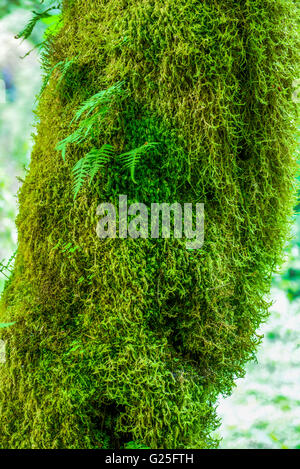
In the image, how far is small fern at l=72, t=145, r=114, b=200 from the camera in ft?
4.34

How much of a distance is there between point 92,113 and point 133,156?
0.31 m

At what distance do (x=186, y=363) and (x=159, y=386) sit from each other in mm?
197

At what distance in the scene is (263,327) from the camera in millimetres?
2973

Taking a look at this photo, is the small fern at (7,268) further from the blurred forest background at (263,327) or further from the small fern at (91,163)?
the small fern at (91,163)

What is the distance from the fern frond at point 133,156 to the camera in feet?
4.30

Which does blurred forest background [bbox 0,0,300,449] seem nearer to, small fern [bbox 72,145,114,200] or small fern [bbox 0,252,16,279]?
small fern [bbox 0,252,16,279]

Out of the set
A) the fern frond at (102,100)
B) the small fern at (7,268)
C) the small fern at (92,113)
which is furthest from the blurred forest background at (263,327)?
the fern frond at (102,100)

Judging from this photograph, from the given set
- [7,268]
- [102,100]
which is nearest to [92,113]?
[102,100]

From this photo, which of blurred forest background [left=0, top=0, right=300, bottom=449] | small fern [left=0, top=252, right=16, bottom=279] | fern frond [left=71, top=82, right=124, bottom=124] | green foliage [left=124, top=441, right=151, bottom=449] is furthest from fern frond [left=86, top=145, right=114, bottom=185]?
green foliage [left=124, top=441, right=151, bottom=449]

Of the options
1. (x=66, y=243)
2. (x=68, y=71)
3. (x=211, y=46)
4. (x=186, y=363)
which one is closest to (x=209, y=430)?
(x=186, y=363)

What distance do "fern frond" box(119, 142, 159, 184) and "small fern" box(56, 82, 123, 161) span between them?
168 millimetres

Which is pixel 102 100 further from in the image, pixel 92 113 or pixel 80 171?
pixel 80 171

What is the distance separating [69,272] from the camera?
146 cm

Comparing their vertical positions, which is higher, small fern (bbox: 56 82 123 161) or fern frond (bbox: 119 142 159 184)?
small fern (bbox: 56 82 123 161)
